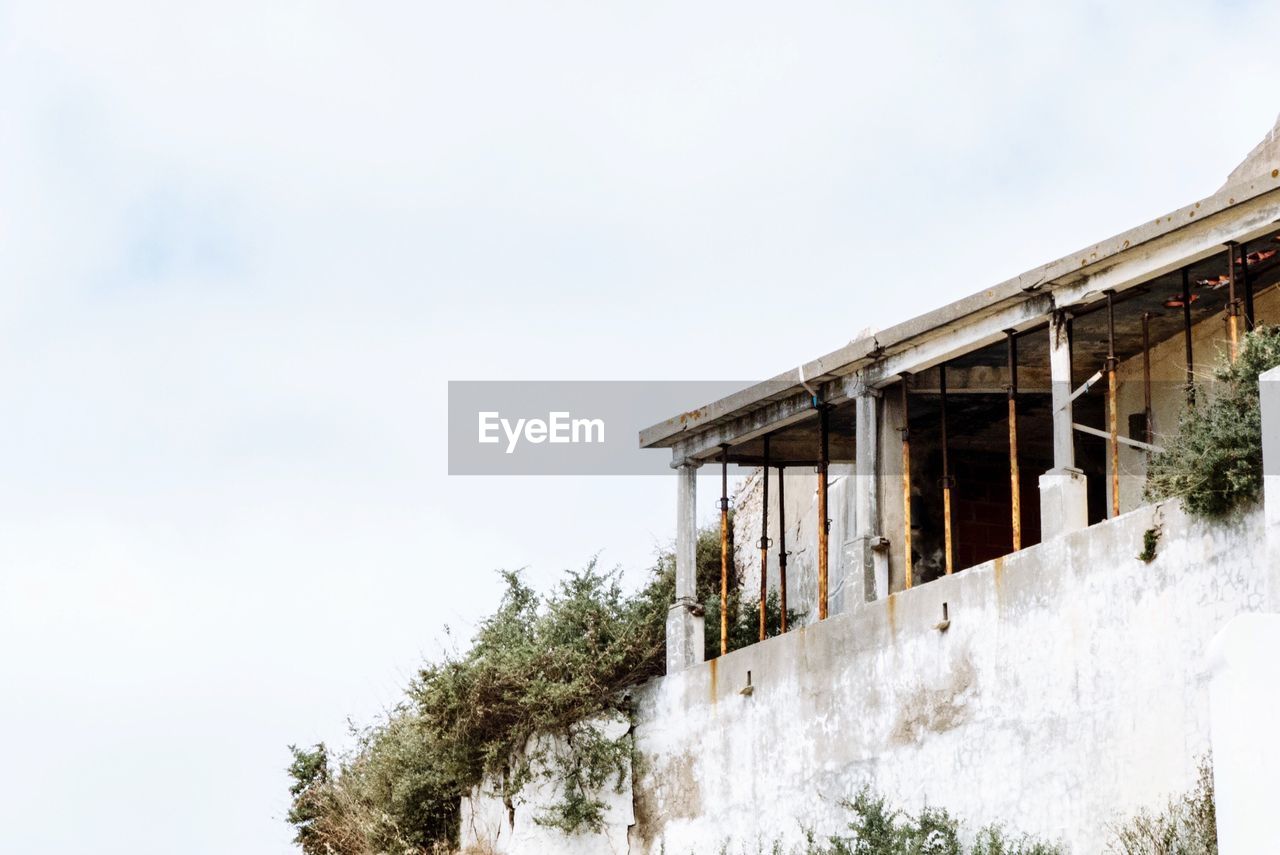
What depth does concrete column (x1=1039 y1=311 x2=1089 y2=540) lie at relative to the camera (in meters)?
14.0

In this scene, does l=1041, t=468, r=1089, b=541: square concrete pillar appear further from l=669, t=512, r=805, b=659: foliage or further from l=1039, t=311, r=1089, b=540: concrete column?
l=669, t=512, r=805, b=659: foliage

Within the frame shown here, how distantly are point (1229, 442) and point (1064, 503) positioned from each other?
2.11m

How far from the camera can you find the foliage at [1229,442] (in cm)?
1194

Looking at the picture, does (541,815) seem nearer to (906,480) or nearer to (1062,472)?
(906,480)

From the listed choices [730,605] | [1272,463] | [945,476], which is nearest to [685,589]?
[730,605]

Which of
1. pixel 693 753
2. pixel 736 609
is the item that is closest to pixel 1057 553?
pixel 693 753

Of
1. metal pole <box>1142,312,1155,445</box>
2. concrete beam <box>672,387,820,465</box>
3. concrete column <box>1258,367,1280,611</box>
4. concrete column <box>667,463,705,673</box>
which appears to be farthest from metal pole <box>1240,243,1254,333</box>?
concrete column <box>667,463,705,673</box>

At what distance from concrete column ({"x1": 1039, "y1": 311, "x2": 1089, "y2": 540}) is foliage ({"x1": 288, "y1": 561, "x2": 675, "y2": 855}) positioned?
478 cm

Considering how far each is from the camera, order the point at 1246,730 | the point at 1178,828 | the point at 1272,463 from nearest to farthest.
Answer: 1. the point at 1246,730
2. the point at 1272,463
3. the point at 1178,828

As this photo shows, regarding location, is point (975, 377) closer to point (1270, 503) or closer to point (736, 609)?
point (736, 609)

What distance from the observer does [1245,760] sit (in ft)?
32.2

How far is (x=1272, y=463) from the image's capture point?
11.2 m

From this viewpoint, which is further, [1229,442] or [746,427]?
[746,427]

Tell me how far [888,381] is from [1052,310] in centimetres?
204
